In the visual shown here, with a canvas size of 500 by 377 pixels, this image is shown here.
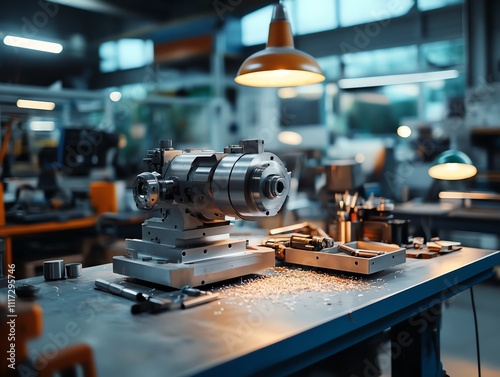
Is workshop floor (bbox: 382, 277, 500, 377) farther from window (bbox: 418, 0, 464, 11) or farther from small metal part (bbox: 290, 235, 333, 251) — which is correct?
window (bbox: 418, 0, 464, 11)

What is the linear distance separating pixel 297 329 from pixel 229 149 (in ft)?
1.97

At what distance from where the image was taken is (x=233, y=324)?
3.34ft

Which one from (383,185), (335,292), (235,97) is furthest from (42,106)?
(235,97)

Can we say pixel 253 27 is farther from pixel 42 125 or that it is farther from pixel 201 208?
pixel 201 208

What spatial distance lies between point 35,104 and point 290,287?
3274mm

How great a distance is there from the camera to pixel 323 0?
683 cm

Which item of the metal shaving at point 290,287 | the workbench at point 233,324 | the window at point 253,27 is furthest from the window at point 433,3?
the metal shaving at point 290,287

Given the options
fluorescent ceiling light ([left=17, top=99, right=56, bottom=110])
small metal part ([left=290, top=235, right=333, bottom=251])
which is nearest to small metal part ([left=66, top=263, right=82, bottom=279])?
small metal part ([left=290, top=235, right=333, bottom=251])

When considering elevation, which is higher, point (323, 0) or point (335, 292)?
point (323, 0)

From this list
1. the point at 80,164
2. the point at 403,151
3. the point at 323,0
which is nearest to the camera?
the point at 80,164

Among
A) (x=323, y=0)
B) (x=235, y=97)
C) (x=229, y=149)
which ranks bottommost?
(x=229, y=149)

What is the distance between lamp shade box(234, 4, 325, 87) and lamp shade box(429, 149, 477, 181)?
64 centimetres

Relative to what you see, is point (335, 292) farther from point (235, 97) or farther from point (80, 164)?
point (235, 97)

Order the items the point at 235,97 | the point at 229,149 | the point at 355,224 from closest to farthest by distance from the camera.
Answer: the point at 229,149
the point at 355,224
the point at 235,97
